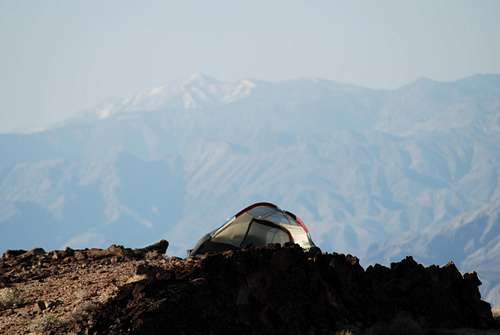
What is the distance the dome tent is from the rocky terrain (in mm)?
4174

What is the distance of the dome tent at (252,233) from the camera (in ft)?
82.5

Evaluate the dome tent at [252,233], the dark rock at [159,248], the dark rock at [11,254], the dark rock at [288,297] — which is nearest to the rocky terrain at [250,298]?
the dark rock at [288,297]

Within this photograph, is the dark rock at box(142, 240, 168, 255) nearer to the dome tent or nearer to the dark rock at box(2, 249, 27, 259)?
the dome tent

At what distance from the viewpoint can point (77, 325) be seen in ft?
51.6

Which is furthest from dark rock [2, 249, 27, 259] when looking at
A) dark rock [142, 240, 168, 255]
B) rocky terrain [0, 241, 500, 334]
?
rocky terrain [0, 241, 500, 334]

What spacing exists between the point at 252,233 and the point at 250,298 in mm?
7862

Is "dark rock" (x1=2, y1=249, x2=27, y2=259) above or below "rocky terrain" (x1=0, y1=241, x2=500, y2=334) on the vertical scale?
above

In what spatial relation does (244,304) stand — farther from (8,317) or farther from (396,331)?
(8,317)

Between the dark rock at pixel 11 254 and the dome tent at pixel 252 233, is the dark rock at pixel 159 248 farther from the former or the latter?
the dark rock at pixel 11 254

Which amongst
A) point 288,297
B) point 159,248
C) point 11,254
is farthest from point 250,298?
point 11,254

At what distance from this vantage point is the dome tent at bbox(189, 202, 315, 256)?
82.5 feet

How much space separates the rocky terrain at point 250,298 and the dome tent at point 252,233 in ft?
13.7

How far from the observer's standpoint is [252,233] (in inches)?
994

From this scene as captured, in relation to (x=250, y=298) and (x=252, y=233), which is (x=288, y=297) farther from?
(x=252, y=233)
